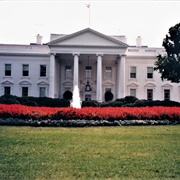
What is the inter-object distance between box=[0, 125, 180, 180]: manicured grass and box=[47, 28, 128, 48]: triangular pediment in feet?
101

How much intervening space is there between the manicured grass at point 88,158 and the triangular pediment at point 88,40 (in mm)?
30893

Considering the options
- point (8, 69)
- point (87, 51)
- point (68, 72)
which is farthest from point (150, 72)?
point (8, 69)

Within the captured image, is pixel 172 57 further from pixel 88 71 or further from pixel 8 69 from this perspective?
pixel 8 69

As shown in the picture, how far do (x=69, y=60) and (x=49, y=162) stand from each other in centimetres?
3892

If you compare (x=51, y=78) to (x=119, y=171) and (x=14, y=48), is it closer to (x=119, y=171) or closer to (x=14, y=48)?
(x=14, y=48)

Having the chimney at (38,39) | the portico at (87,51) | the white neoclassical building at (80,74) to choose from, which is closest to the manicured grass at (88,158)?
the portico at (87,51)

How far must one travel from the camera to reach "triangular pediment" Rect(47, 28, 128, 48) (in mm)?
40375

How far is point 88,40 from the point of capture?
40.8 metres

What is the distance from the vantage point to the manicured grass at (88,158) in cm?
597

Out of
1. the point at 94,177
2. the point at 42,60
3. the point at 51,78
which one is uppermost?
the point at 42,60

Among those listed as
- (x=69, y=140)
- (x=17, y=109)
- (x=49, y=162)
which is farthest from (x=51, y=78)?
(x=49, y=162)

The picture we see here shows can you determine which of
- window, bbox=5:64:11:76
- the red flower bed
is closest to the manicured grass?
the red flower bed

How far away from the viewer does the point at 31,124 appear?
1566cm

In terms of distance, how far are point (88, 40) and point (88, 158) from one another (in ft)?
113
